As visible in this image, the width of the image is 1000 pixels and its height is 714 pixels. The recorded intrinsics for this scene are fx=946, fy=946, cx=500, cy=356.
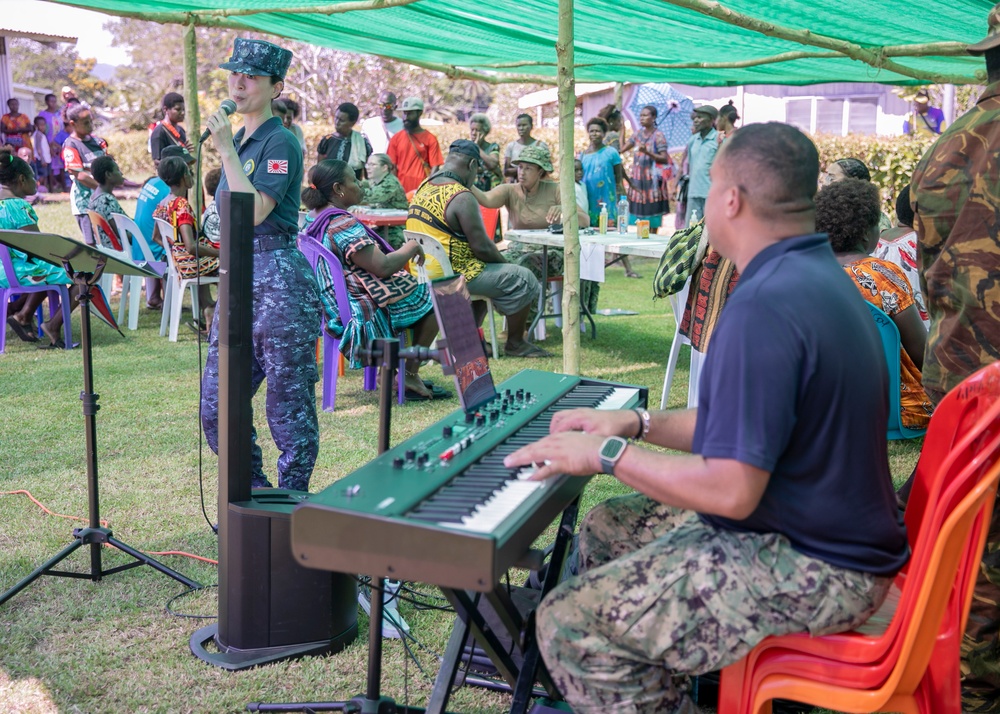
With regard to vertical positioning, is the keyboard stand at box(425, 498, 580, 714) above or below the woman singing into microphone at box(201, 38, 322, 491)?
below

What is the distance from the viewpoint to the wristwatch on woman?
1.95 m

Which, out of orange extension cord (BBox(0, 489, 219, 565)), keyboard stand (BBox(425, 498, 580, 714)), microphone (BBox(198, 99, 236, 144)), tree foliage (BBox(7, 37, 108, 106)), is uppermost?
tree foliage (BBox(7, 37, 108, 106))

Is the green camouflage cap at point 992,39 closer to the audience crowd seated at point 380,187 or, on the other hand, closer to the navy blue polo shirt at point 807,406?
the navy blue polo shirt at point 807,406

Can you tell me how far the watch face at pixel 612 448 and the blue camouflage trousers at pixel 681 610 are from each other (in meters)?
0.22

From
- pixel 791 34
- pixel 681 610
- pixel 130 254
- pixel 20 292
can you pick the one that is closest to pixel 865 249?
pixel 791 34

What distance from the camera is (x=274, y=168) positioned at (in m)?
3.40

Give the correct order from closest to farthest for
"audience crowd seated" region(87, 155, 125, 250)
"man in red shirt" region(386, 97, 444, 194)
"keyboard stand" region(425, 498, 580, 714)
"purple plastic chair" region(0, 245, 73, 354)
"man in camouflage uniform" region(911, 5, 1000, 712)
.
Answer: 1. "keyboard stand" region(425, 498, 580, 714)
2. "man in camouflage uniform" region(911, 5, 1000, 712)
3. "purple plastic chair" region(0, 245, 73, 354)
4. "audience crowd seated" region(87, 155, 125, 250)
5. "man in red shirt" region(386, 97, 444, 194)

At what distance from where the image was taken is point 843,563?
1889 mm

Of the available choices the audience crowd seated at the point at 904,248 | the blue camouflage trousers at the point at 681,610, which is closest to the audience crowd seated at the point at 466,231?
the audience crowd seated at the point at 904,248

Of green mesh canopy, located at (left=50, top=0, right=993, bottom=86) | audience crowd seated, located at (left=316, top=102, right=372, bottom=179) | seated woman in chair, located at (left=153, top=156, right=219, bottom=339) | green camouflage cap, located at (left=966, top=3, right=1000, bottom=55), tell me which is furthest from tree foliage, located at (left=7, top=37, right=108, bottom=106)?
green camouflage cap, located at (left=966, top=3, right=1000, bottom=55)

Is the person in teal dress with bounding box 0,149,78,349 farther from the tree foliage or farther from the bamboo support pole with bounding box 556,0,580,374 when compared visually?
the tree foliage

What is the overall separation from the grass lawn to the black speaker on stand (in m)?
0.08

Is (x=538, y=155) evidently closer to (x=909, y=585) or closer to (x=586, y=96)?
(x=909, y=585)

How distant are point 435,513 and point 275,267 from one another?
193 centimetres
